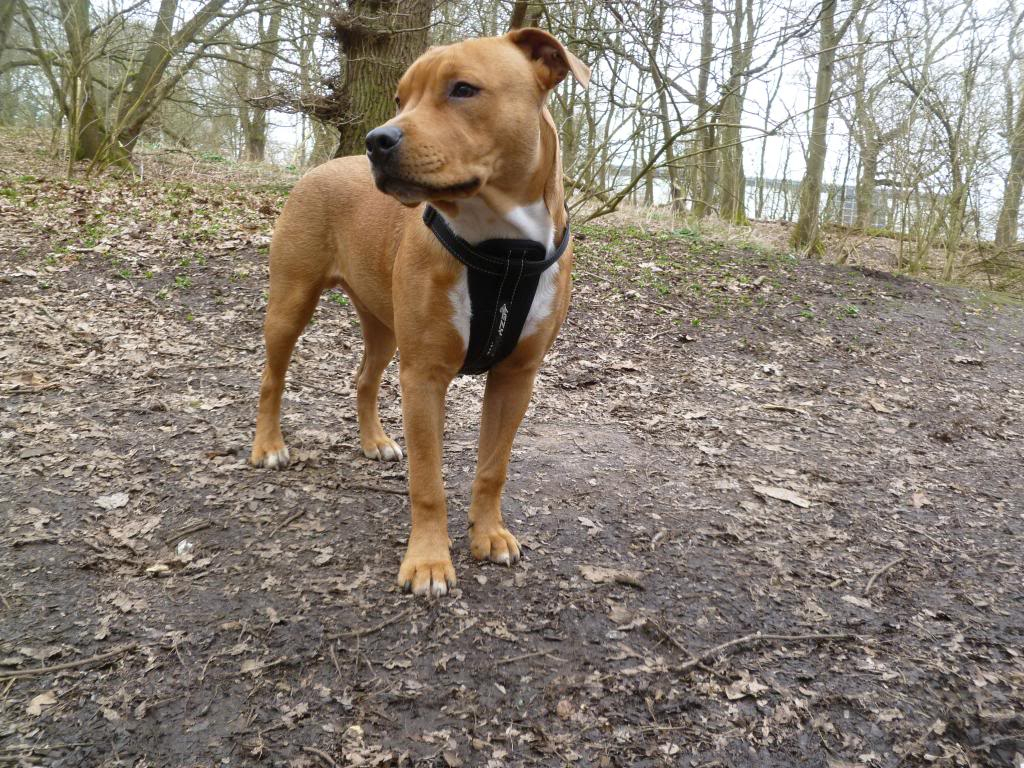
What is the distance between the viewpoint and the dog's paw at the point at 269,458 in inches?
156

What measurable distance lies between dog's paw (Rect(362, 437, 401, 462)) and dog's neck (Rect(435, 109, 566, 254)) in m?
1.84

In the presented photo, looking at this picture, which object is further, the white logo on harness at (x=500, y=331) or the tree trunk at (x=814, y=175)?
the tree trunk at (x=814, y=175)

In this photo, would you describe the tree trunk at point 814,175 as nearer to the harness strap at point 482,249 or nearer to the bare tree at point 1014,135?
the bare tree at point 1014,135

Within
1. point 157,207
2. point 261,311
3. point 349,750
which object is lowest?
point 349,750

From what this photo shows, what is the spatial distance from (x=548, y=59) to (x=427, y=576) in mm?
2141

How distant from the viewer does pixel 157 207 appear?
878 centimetres

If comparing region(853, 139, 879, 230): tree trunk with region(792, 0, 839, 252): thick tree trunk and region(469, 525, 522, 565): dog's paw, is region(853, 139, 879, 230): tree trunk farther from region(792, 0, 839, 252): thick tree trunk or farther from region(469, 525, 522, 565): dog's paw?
region(469, 525, 522, 565): dog's paw

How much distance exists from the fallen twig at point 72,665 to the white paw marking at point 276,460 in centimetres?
152

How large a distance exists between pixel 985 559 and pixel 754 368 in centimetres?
311

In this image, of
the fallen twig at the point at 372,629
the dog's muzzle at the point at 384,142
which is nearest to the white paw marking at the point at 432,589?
the fallen twig at the point at 372,629

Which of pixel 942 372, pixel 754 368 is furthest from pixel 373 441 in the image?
pixel 942 372

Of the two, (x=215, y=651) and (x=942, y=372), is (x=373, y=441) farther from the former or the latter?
(x=942, y=372)

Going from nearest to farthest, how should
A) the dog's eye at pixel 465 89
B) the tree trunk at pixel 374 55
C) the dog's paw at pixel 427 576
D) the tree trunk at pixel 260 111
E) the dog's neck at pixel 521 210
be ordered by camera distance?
1. the dog's eye at pixel 465 89
2. the dog's neck at pixel 521 210
3. the dog's paw at pixel 427 576
4. the tree trunk at pixel 374 55
5. the tree trunk at pixel 260 111

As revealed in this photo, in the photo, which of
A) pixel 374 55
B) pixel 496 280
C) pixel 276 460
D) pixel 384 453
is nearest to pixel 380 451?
pixel 384 453
